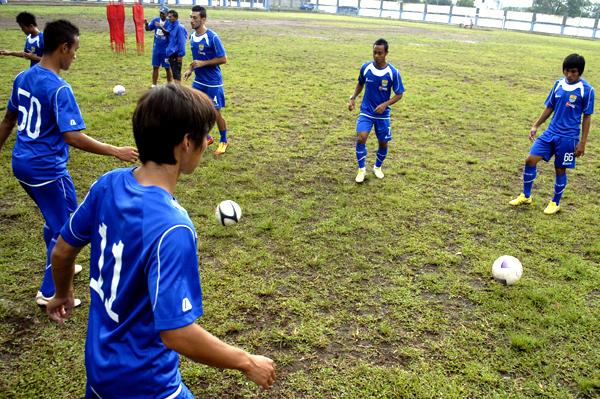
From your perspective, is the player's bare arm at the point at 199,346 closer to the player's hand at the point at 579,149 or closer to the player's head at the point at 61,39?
the player's head at the point at 61,39

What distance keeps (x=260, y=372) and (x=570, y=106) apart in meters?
6.12

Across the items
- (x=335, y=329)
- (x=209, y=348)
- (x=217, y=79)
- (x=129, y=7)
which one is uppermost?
(x=129, y=7)

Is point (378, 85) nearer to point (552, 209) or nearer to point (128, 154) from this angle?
point (552, 209)

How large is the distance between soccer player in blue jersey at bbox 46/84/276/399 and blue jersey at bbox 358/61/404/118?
5372mm

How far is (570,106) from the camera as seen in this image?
5750 millimetres

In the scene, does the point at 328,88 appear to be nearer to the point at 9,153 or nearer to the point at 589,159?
the point at 589,159

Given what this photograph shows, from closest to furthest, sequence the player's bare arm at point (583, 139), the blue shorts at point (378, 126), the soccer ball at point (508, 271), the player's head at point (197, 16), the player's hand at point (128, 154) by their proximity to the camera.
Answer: the player's hand at point (128, 154) < the soccer ball at point (508, 271) < the player's bare arm at point (583, 139) < the blue shorts at point (378, 126) < the player's head at point (197, 16)

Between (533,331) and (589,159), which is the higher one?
(589,159)

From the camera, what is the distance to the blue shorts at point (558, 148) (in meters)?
5.79

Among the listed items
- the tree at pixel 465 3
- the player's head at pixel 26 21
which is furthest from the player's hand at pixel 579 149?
the tree at pixel 465 3

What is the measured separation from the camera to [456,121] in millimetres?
10211

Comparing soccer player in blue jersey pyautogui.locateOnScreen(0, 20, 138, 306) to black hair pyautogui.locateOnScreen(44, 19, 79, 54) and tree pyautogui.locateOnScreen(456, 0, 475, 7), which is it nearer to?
black hair pyautogui.locateOnScreen(44, 19, 79, 54)

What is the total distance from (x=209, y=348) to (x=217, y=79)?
6914 mm

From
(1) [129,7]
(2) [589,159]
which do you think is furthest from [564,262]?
(1) [129,7]
